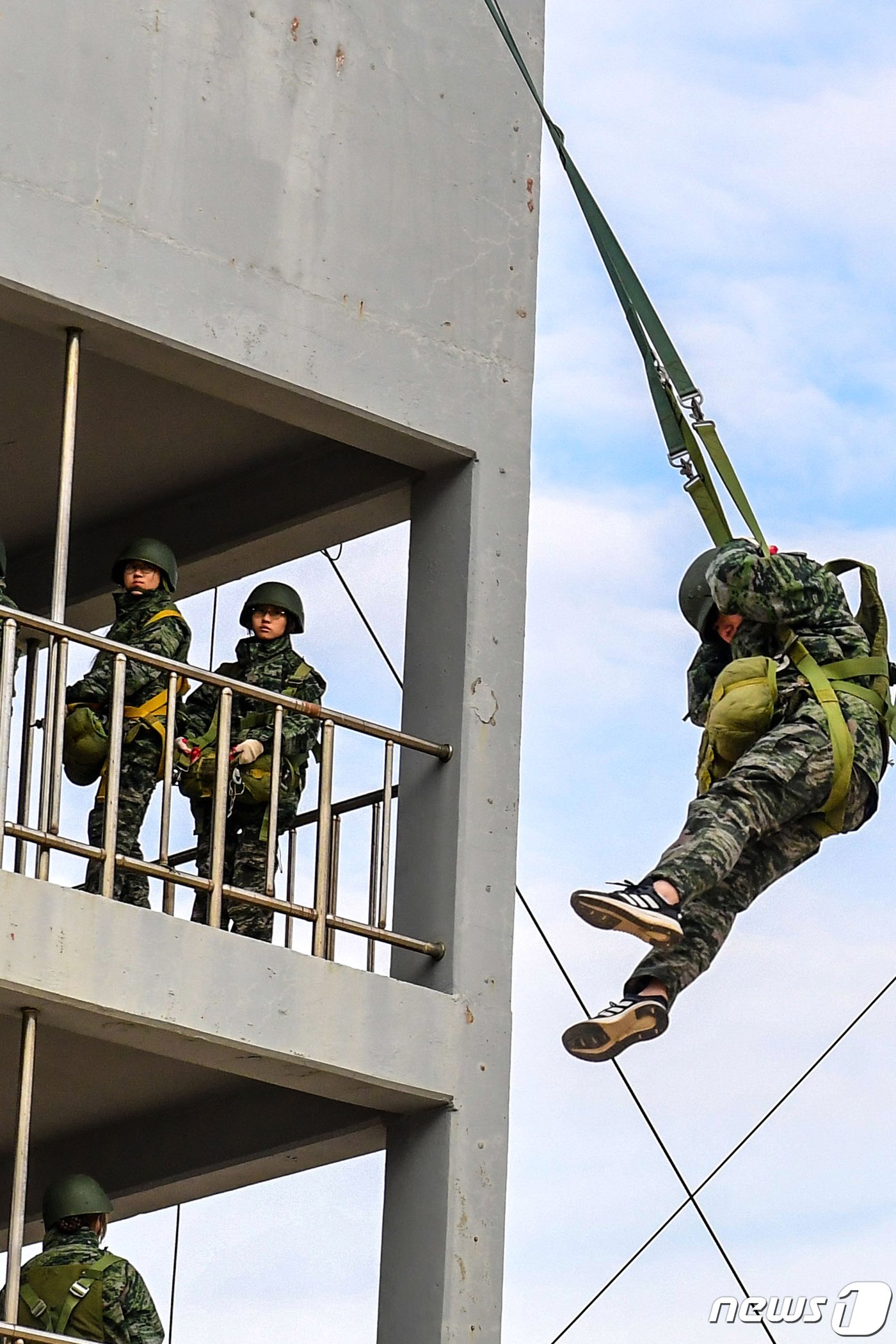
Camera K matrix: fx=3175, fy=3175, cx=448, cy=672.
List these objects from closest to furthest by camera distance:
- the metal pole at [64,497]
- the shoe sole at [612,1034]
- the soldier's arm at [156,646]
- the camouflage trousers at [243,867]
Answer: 1. the shoe sole at [612,1034]
2. the metal pole at [64,497]
3. the soldier's arm at [156,646]
4. the camouflage trousers at [243,867]

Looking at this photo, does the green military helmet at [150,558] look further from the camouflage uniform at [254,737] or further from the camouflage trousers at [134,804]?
the camouflage trousers at [134,804]

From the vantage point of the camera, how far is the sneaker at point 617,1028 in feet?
35.0

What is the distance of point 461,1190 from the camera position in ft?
40.4

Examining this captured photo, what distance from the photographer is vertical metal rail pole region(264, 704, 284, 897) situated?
40.3 ft

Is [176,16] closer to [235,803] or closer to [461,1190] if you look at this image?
[235,803]

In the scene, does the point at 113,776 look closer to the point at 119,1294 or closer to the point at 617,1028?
the point at 119,1294

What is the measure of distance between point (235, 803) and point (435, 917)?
3.07ft

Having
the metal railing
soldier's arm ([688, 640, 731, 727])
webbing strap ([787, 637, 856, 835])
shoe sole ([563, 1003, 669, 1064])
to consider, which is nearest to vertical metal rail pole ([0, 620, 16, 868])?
the metal railing

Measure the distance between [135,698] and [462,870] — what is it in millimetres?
1476

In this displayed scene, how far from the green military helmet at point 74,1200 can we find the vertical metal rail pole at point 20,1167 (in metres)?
0.93

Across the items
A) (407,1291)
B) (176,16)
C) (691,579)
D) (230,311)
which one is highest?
(176,16)

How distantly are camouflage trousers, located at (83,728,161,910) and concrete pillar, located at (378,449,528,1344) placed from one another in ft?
3.54

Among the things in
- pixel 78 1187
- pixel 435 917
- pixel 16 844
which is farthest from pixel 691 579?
pixel 78 1187

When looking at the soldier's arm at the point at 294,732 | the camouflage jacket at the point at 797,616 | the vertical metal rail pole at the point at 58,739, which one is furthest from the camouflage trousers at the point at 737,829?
the vertical metal rail pole at the point at 58,739
